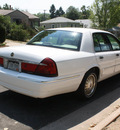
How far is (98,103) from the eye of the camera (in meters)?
4.42

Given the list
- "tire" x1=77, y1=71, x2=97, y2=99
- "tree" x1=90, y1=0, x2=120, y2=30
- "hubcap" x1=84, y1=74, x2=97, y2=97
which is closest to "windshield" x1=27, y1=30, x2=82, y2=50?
"tire" x1=77, y1=71, x2=97, y2=99

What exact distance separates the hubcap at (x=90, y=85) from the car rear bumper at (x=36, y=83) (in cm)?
55

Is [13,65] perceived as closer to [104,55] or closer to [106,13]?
[104,55]

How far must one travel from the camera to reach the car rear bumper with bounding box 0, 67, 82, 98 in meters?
3.37

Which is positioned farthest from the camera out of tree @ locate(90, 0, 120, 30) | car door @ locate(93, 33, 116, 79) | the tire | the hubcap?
tree @ locate(90, 0, 120, 30)

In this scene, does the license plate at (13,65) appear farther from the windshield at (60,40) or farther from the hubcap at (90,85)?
the hubcap at (90,85)

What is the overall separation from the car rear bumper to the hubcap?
1.82 ft

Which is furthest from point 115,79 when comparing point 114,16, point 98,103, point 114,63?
point 114,16

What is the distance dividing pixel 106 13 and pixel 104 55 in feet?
129

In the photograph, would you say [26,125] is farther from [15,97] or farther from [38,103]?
[15,97]

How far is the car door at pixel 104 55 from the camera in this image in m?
4.61

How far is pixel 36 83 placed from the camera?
3.35 m

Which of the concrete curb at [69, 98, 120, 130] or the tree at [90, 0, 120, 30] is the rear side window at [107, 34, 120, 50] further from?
the tree at [90, 0, 120, 30]

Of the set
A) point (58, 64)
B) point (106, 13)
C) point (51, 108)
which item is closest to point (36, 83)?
point (58, 64)
